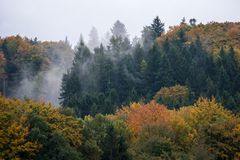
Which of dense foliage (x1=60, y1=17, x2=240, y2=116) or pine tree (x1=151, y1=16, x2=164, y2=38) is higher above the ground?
pine tree (x1=151, y1=16, x2=164, y2=38)

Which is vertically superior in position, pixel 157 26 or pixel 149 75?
pixel 157 26

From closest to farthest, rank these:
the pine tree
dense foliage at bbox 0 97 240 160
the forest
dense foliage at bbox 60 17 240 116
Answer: dense foliage at bbox 0 97 240 160 < the forest < dense foliage at bbox 60 17 240 116 < the pine tree

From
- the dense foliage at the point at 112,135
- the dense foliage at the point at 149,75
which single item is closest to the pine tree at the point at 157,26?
the dense foliage at the point at 149,75

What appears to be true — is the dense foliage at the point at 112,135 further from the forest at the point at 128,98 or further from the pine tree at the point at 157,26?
the pine tree at the point at 157,26

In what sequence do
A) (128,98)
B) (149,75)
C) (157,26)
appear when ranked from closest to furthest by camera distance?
(128,98) → (149,75) → (157,26)

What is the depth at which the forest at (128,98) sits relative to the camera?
4700 centimetres

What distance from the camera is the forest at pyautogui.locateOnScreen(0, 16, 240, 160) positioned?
4700 centimetres

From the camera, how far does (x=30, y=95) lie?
99875mm

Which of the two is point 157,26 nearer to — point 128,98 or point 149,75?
point 149,75

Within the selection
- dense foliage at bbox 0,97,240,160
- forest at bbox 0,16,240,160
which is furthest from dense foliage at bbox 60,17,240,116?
dense foliage at bbox 0,97,240,160

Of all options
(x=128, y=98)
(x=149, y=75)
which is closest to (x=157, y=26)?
(x=149, y=75)

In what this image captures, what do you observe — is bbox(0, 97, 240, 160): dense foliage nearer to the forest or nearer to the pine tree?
the forest

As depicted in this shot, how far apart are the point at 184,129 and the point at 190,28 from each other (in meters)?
63.7

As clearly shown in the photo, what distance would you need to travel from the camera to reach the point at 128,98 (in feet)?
292
